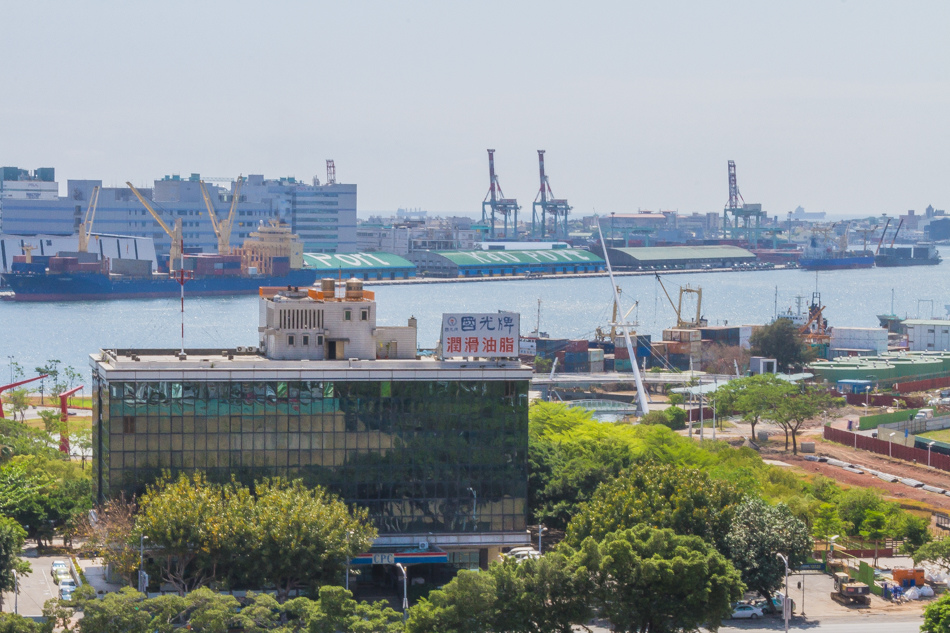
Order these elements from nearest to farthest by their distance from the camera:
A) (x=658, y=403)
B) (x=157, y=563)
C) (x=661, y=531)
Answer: (x=661, y=531), (x=157, y=563), (x=658, y=403)

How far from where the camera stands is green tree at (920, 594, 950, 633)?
128ft

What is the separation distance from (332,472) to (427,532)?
4095 mm

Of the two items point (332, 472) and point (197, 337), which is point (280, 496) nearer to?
point (332, 472)

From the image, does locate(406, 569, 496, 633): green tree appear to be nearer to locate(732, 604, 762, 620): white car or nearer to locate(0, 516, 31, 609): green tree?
locate(732, 604, 762, 620): white car

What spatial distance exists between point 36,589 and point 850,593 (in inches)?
1125

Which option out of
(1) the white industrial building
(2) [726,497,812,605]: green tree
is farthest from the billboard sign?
(1) the white industrial building

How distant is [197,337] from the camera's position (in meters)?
152

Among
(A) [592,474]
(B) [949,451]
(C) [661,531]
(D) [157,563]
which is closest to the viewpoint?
(C) [661,531]

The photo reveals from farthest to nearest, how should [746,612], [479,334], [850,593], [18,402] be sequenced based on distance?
1. [18,402]
2. [479,334]
3. [850,593]
4. [746,612]

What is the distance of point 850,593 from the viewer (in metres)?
47.8

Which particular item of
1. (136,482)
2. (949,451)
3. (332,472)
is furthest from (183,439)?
(949,451)

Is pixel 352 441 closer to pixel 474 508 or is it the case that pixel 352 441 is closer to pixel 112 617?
pixel 474 508

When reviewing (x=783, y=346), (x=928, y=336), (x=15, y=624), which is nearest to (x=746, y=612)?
(x=15, y=624)

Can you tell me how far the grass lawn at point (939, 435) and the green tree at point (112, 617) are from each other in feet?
212
